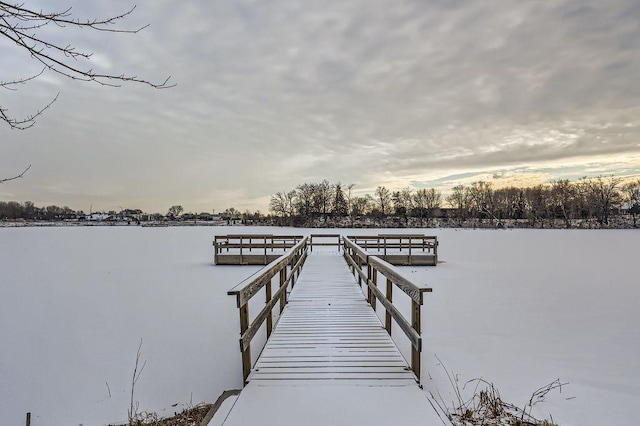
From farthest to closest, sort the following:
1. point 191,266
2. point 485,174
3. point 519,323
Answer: point 485,174 → point 191,266 → point 519,323

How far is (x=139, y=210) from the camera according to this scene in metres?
136

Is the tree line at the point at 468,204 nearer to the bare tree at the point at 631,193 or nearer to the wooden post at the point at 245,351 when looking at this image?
the bare tree at the point at 631,193

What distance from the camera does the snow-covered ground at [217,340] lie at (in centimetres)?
416

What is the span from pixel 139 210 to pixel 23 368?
146m

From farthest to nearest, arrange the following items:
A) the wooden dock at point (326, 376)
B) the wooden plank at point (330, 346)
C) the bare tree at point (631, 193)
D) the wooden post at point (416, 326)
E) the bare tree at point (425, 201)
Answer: the bare tree at point (425, 201) → the bare tree at point (631, 193) → the wooden plank at point (330, 346) → the wooden post at point (416, 326) → the wooden dock at point (326, 376)

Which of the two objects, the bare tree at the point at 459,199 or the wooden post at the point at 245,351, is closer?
the wooden post at the point at 245,351

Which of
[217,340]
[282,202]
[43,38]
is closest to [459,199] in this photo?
[282,202]

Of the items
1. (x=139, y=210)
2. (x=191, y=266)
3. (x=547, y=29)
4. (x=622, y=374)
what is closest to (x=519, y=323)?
(x=622, y=374)

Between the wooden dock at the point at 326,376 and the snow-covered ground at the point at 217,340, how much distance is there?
1.03 meters

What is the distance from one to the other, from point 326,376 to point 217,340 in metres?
3.57

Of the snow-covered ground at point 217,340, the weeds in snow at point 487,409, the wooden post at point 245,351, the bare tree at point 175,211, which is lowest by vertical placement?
the snow-covered ground at point 217,340

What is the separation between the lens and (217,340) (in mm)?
6184

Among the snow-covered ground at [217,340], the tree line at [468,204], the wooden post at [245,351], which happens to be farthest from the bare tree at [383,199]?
the wooden post at [245,351]

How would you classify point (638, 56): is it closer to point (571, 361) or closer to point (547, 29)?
point (547, 29)
